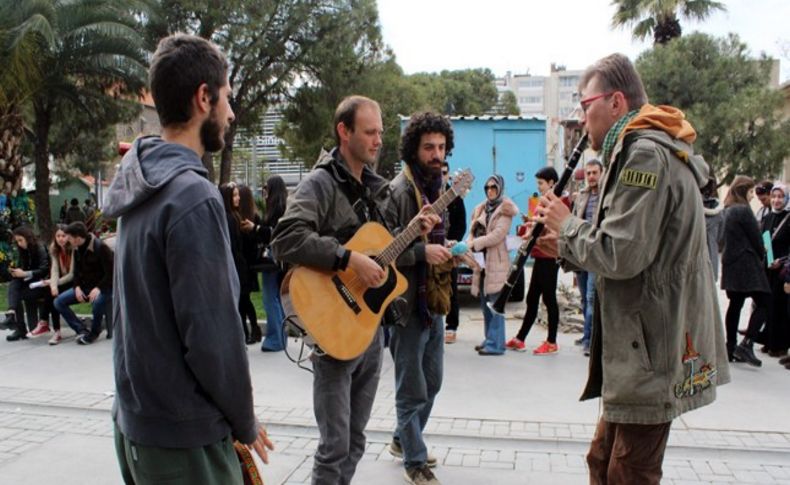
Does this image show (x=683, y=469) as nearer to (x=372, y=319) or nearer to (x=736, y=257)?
(x=372, y=319)

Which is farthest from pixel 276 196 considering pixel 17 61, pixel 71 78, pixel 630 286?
pixel 71 78

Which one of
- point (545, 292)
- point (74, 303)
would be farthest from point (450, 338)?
point (74, 303)

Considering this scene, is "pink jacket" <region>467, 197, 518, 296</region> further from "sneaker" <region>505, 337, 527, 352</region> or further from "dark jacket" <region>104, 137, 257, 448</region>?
"dark jacket" <region>104, 137, 257, 448</region>

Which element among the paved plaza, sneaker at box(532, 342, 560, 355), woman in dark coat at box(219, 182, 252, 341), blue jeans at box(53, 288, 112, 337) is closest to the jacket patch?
the paved plaza

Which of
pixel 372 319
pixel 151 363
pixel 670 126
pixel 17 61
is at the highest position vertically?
pixel 17 61

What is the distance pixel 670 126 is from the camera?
2.44 m

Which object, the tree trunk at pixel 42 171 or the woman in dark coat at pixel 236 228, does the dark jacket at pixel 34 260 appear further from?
the tree trunk at pixel 42 171

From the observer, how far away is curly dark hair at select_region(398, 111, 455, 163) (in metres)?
3.90

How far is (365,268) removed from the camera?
3.09 metres

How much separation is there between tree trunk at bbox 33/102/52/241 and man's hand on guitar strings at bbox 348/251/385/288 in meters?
15.8

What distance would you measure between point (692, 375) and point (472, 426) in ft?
8.96

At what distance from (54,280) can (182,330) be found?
25.8 feet

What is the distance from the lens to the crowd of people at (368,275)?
6.03ft

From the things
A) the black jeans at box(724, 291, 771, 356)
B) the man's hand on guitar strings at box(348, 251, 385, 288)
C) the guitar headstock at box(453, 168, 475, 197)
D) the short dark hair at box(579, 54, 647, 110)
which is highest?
the short dark hair at box(579, 54, 647, 110)
